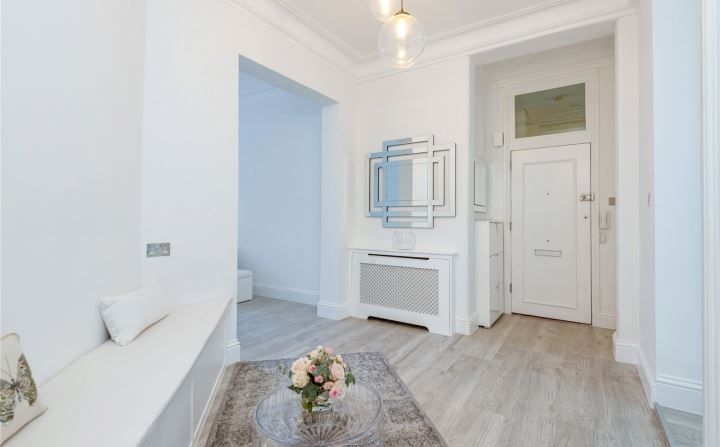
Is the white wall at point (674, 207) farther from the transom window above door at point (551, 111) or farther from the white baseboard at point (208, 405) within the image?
the white baseboard at point (208, 405)

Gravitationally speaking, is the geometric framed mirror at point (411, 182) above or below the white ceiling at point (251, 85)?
below

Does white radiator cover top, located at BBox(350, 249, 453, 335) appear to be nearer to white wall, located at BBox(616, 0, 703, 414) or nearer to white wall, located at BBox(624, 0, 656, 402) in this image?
white wall, located at BBox(624, 0, 656, 402)

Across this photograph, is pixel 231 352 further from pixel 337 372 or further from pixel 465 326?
pixel 465 326

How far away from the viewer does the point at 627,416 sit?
188 cm

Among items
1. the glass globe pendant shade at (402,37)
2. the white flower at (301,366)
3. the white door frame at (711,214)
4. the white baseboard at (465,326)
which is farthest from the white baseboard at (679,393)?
the glass globe pendant shade at (402,37)

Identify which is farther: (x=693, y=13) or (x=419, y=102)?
(x=419, y=102)

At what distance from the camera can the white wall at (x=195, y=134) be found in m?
2.15

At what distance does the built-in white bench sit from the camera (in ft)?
3.18

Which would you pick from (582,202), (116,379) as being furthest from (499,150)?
(116,379)

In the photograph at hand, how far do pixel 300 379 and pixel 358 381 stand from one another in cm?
68

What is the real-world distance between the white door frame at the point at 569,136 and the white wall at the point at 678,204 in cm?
184

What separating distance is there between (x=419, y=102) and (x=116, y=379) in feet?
11.4

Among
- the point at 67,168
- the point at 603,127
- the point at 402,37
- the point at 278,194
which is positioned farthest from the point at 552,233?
the point at 67,168

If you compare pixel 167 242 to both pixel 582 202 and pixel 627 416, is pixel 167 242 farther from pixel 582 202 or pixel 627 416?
pixel 582 202
